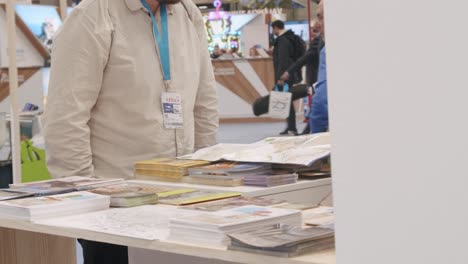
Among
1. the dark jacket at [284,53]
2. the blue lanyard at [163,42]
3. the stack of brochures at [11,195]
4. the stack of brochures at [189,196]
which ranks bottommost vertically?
the stack of brochures at [189,196]

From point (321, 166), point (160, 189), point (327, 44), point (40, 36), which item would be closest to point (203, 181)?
point (160, 189)

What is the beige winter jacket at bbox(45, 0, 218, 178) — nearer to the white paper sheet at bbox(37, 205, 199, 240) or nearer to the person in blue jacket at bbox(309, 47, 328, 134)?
the white paper sheet at bbox(37, 205, 199, 240)

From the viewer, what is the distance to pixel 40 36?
7.26m

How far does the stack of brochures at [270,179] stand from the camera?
2.38 metres

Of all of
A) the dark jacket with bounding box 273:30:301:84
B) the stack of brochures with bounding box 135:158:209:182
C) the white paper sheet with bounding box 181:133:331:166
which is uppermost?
the dark jacket with bounding box 273:30:301:84

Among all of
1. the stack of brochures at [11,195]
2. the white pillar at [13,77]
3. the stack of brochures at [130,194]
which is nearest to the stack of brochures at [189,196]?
the stack of brochures at [130,194]

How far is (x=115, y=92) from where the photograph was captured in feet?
9.62

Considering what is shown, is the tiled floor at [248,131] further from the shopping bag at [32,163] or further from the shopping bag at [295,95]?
the shopping bag at [32,163]

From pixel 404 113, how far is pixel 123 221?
87cm

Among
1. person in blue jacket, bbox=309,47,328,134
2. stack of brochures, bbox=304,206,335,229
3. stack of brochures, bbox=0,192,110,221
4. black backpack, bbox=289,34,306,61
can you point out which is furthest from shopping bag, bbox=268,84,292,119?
stack of brochures, bbox=304,206,335,229

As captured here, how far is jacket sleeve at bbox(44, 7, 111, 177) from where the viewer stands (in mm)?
2854

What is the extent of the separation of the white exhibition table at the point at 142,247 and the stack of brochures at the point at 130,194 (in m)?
0.12

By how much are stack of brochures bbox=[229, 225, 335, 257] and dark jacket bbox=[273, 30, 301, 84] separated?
29.9ft

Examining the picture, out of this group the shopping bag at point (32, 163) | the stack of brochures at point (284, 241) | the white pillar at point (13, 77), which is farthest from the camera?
the shopping bag at point (32, 163)
